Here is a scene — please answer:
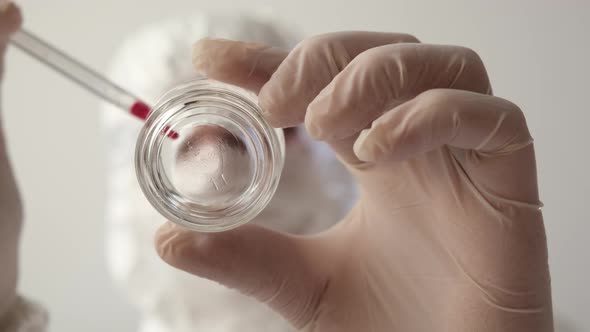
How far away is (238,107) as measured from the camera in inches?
25.6

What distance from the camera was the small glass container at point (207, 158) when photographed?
62cm

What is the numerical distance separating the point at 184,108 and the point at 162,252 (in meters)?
0.23

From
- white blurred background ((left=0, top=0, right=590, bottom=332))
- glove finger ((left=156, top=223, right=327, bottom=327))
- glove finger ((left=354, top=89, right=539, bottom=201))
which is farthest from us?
white blurred background ((left=0, top=0, right=590, bottom=332))

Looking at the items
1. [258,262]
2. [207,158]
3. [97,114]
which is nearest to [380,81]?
[207,158]

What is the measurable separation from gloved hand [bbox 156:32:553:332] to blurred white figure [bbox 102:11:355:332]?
365 mm

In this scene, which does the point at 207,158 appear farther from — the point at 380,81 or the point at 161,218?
the point at 161,218

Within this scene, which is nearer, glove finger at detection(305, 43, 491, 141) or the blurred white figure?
glove finger at detection(305, 43, 491, 141)

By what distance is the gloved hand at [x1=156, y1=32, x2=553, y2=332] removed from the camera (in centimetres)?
61

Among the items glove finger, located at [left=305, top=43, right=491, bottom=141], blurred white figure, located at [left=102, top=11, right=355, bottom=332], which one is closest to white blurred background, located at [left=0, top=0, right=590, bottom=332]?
blurred white figure, located at [left=102, top=11, right=355, bottom=332]

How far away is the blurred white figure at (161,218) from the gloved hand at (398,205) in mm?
365

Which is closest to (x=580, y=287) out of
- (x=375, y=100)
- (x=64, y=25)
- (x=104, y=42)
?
(x=375, y=100)

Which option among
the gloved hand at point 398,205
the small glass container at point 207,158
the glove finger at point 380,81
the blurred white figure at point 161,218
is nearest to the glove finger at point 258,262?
the gloved hand at point 398,205

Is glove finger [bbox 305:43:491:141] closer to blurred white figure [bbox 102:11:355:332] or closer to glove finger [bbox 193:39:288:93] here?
glove finger [bbox 193:39:288:93]

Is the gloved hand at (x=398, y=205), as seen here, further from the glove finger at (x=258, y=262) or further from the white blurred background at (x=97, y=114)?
the white blurred background at (x=97, y=114)
